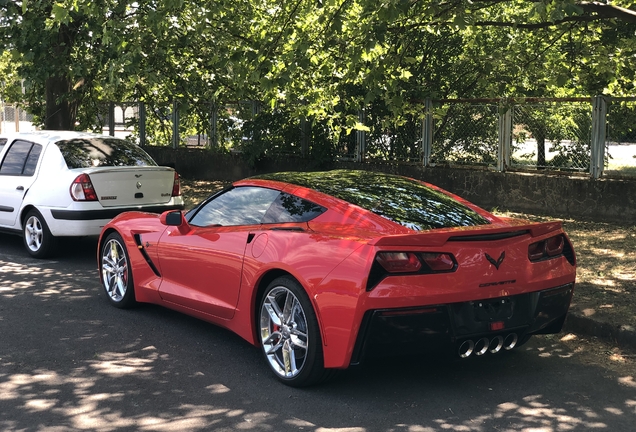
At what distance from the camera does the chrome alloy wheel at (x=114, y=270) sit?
23.0ft

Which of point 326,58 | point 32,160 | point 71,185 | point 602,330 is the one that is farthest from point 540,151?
point 32,160

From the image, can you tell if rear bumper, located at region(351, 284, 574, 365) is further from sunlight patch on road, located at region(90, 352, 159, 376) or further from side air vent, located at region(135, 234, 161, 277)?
side air vent, located at region(135, 234, 161, 277)

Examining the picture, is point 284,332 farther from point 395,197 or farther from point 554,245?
point 554,245

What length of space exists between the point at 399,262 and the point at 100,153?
20.6 feet

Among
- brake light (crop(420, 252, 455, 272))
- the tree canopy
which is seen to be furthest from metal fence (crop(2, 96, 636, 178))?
brake light (crop(420, 252, 455, 272))

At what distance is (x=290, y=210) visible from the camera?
541 cm

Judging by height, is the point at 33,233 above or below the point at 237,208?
below

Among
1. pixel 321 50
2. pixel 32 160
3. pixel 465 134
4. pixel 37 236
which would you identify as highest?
pixel 321 50

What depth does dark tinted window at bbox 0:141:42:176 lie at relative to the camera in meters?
9.77

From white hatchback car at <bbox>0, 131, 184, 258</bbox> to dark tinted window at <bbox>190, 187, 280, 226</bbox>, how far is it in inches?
130

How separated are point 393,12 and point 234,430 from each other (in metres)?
4.25

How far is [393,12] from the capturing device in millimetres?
6910

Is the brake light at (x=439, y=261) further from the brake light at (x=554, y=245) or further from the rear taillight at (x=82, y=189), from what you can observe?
the rear taillight at (x=82, y=189)

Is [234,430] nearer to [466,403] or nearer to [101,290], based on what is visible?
[466,403]
